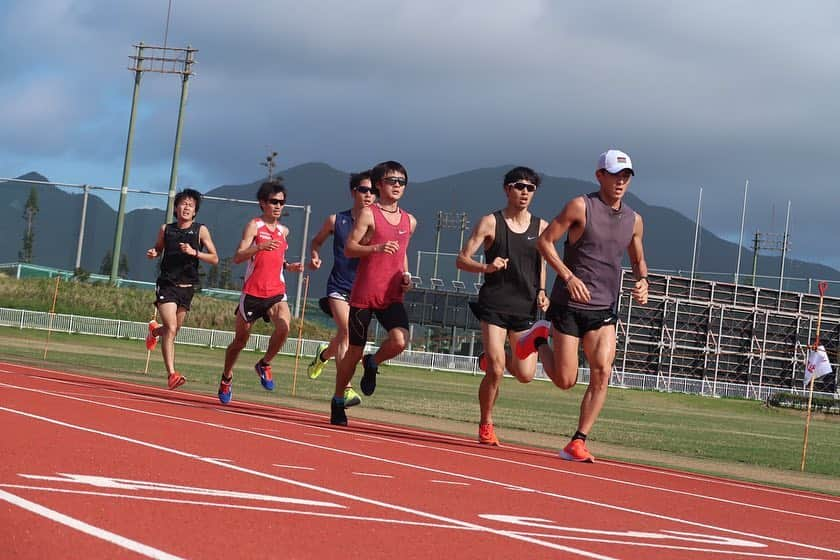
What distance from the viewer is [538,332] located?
11.9 metres

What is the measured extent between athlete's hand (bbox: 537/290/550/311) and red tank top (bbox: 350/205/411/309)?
4.39 feet

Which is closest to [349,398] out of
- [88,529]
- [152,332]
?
[152,332]

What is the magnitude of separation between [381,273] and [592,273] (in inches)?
89.1

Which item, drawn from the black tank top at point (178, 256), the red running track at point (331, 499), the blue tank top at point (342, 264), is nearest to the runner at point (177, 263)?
the black tank top at point (178, 256)

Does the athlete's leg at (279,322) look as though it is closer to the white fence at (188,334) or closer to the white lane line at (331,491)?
the white lane line at (331,491)

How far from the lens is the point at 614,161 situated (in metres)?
11.3

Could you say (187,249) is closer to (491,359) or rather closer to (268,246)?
(268,246)

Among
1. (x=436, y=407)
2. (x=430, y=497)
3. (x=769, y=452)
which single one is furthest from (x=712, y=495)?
(x=436, y=407)

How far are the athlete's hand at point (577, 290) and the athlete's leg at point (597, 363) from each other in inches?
19.1

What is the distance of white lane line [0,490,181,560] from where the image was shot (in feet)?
14.5

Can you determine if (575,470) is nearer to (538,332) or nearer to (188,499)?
(538,332)

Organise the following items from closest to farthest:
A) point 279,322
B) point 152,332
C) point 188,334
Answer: point 279,322
point 152,332
point 188,334

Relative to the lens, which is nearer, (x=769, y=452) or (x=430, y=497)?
(x=430, y=497)

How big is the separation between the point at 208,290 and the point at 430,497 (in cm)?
5986
